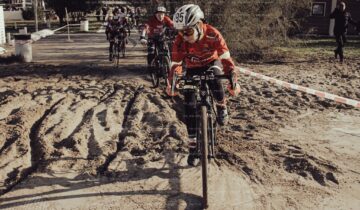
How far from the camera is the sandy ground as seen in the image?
5.19m

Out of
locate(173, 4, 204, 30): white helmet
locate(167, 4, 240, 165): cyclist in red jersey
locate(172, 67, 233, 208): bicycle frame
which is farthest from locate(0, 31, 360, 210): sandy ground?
locate(173, 4, 204, 30): white helmet

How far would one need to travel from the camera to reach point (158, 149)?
6.69 m

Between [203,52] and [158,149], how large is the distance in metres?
1.71

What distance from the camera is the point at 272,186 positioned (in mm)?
5449

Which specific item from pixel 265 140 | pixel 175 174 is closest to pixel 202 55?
pixel 175 174

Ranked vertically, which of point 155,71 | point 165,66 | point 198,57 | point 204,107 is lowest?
point 155,71

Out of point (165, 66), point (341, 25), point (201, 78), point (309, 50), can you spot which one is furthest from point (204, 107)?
point (309, 50)

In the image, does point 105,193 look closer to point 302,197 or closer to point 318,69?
point 302,197

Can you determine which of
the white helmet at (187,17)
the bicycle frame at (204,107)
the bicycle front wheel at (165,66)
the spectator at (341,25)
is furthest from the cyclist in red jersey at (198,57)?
the spectator at (341,25)

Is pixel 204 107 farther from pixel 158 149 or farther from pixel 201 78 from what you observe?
pixel 158 149

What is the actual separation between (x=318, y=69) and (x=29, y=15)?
40.1m

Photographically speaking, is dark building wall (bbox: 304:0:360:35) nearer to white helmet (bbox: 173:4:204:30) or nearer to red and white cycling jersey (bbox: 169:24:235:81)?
red and white cycling jersey (bbox: 169:24:235:81)

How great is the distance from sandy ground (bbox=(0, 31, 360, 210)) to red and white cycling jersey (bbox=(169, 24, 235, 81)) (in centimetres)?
→ 137

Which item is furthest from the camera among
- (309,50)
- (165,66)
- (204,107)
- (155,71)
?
(309,50)
